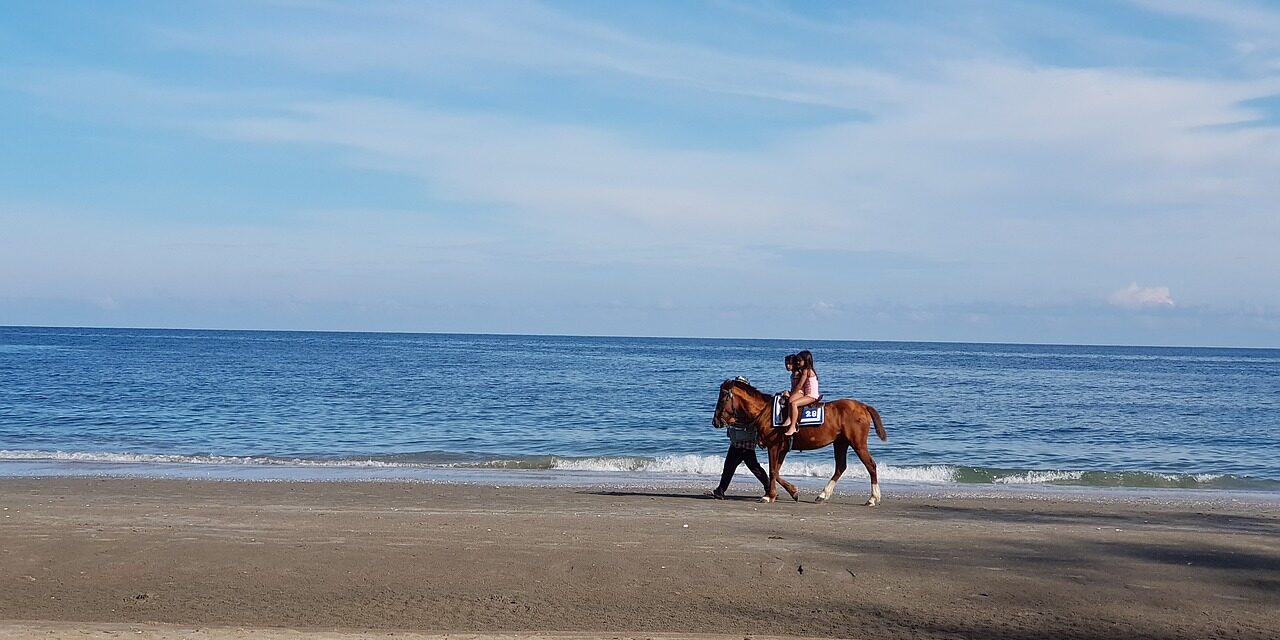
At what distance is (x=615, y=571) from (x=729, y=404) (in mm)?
5143

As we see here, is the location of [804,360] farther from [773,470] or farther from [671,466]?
[671,466]

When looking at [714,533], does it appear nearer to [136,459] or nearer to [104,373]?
[136,459]

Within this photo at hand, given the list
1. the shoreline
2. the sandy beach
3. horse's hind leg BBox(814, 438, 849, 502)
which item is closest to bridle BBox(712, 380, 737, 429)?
the sandy beach

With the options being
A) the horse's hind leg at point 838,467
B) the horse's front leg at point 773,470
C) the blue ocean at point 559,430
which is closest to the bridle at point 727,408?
the horse's front leg at point 773,470

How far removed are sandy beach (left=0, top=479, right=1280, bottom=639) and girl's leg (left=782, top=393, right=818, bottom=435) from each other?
110cm

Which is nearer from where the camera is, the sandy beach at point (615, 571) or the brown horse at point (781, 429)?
the sandy beach at point (615, 571)

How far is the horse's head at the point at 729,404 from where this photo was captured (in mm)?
14594

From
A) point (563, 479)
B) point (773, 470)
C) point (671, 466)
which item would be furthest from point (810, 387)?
point (671, 466)

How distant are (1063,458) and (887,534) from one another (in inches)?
582

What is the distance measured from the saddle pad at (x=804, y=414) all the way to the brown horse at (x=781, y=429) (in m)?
0.09

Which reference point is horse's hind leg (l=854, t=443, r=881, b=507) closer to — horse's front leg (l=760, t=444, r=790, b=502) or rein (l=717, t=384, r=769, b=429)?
horse's front leg (l=760, t=444, r=790, b=502)

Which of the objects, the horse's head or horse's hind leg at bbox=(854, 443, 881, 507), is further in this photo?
horse's hind leg at bbox=(854, 443, 881, 507)

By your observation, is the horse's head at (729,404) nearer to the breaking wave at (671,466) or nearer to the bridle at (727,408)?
the bridle at (727,408)

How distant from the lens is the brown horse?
14.7 metres
